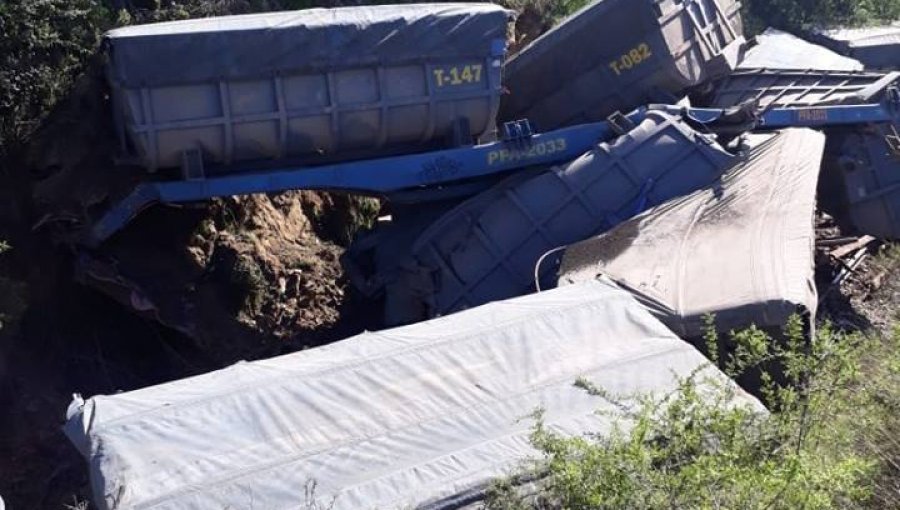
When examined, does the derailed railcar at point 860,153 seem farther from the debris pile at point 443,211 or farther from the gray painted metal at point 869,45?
the gray painted metal at point 869,45

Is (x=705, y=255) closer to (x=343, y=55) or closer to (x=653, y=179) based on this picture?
(x=653, y=179)

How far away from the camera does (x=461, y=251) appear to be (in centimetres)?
922

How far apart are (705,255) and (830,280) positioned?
8.62ft

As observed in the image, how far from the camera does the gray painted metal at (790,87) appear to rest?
36.1ft

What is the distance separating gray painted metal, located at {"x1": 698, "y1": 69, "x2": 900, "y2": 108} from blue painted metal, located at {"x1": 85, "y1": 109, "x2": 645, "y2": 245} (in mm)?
1879

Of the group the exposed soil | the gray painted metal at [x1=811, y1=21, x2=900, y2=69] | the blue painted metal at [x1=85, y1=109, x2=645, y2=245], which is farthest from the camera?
the gray painted metal at [x1=811, y1=21, x2=900, y2=69]

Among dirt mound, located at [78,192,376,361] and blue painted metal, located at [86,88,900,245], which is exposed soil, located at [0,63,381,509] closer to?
dirt mound, located at [78,192,376,361]

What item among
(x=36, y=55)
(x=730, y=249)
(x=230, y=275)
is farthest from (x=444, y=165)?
(x=36, y=55)

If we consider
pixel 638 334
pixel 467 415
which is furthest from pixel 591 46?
pixel 467 415

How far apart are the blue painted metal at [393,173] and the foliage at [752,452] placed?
142 inches

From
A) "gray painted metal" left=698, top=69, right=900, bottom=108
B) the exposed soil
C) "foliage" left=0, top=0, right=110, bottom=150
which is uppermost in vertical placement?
"foliage" left=0, top=0, right=110, bottom=150

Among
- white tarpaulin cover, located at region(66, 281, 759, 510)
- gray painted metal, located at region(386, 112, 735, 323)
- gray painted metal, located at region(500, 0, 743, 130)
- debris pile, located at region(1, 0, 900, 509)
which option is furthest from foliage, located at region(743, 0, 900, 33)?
white tarpaulin cover, located at region(66, 281, 759, 510)

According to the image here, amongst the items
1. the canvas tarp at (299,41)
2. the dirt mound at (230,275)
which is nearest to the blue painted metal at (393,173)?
the dirt mound at (230,275)

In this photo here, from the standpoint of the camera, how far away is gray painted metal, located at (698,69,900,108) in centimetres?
1101
